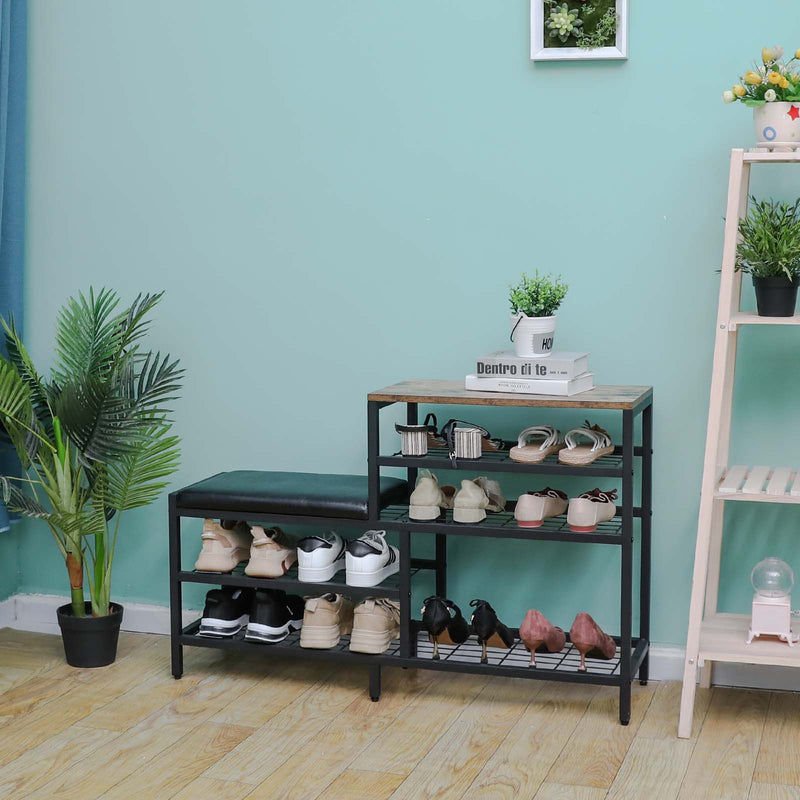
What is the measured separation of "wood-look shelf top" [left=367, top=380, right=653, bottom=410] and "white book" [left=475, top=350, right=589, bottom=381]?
0.05m

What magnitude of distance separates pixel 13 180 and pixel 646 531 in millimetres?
1874

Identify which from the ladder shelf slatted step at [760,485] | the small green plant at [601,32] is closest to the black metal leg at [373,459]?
the ladder shelf slatted step at [760,485]

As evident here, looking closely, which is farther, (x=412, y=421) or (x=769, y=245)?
(x=412, y=421)

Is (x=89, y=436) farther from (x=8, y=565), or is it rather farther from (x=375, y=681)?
(x=375, y=681)

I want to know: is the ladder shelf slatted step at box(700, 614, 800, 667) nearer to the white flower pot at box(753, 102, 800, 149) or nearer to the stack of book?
the stack of book

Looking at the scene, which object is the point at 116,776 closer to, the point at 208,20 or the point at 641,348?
the point at 641,348

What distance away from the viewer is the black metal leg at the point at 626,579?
7.97ft

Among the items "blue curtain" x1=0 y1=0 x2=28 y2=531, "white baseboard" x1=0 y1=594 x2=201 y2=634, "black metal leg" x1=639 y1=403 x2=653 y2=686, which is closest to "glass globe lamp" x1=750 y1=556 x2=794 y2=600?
"black metal leg" x1=639 y1=403 x2=653 y2=686

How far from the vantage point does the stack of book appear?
98.2 inches

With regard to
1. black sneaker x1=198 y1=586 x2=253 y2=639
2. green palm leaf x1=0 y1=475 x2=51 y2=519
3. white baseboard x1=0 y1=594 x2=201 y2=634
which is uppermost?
green palm leaf x1=0 y1=475 x2=51 y2=519

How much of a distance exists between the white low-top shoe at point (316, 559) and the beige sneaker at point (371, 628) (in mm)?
113

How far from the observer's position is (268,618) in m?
2.73

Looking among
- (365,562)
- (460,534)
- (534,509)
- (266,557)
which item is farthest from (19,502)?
(534,509)

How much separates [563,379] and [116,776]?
1.22 meters
